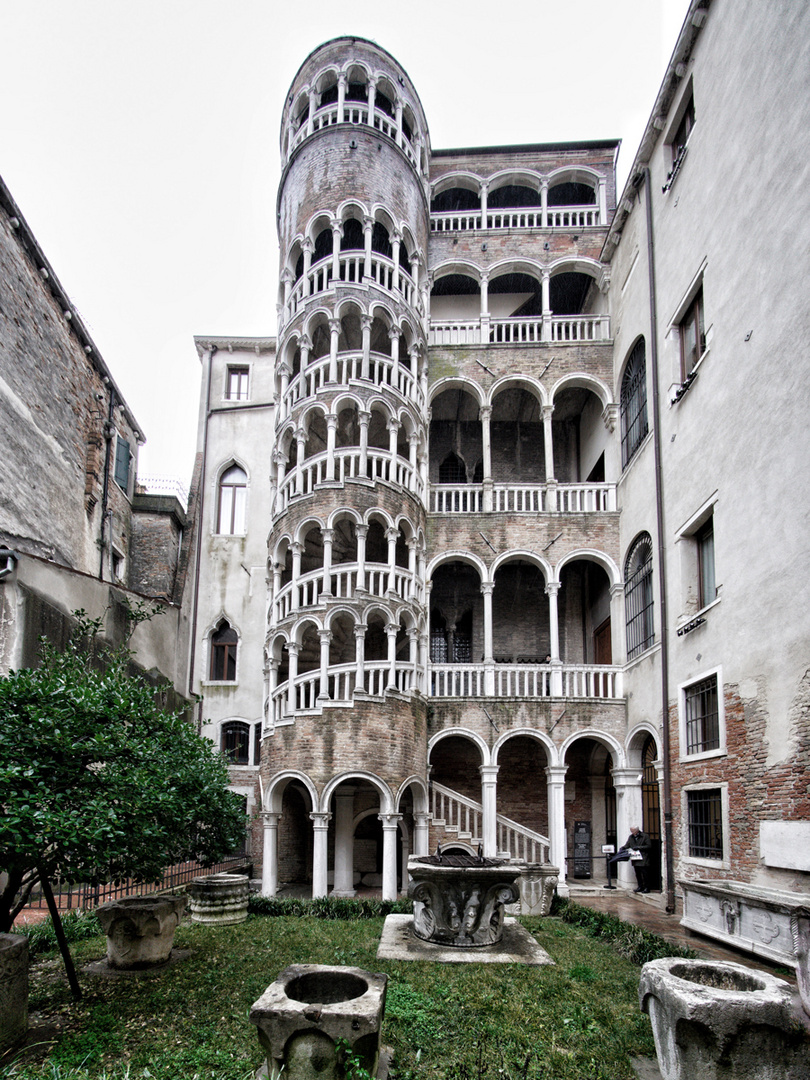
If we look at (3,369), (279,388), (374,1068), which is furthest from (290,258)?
(374,1068)

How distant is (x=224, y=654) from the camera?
2391 cm

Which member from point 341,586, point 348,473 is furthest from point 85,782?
point 348,473

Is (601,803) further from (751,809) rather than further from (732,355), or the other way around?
(732,355)

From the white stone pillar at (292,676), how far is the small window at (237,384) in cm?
1135

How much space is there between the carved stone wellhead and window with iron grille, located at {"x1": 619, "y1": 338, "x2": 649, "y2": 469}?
11.3 metres

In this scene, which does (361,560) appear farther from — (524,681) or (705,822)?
(705,822)

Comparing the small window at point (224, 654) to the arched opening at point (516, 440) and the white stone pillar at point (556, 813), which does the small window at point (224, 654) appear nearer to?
the arched opening at point (516, 440)

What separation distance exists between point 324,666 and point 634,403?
32.1ft

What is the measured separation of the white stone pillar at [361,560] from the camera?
17875mm

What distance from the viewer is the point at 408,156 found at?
22.3 m

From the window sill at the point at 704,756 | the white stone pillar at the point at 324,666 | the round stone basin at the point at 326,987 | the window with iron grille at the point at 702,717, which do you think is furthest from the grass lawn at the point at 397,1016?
the white stone pillar at the point at 324,666

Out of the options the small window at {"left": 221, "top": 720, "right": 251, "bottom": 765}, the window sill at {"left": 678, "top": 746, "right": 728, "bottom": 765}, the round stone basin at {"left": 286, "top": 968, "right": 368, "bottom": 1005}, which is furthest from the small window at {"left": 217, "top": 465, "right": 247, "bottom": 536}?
the round stone basin at {"left": 286, "top": 968, "right": 368, "bottom": 1005}

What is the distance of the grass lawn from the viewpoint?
6.25 meters

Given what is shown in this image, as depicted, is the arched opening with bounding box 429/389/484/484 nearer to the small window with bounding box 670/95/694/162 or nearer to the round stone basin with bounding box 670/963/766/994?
the small window with bounding box 670/95/694/162
